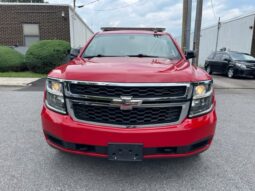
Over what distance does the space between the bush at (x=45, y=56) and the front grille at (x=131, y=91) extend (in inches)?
413

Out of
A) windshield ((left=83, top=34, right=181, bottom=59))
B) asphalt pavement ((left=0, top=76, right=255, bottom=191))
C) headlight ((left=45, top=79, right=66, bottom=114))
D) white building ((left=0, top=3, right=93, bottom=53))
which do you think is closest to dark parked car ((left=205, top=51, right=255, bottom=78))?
white building ((left=0, top=3, right=93, bottom=53))

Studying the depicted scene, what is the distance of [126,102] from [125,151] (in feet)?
1.62

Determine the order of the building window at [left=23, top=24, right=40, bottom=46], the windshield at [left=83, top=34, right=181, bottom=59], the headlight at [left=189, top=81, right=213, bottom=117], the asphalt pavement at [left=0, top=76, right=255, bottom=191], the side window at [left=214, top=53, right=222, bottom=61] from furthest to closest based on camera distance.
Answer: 1. the building window at [left=23, top=24, right=40, bottom=46]
2. the side window at [left=214, top=53, right=222, bottom=61]
3. the windshield at [left=83, top=34, right=181, bottom=59]
4. the asphalt pavement at [left=0, top=76, right=255, bottom=191]
5. the headlight at [left=189, top=81, right=213, bottom=117]

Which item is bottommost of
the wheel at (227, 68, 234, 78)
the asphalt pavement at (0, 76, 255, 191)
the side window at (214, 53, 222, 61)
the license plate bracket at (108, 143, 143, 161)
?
the wheel at (227, 68, 234, 78)

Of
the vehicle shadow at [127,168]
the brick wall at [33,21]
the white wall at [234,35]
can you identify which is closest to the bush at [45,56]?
the brick wall at [33,21]

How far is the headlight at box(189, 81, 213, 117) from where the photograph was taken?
2.68m

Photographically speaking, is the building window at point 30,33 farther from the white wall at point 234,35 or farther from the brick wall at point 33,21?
the white wall at point 234,35

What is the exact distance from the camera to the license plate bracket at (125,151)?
98.9 inches

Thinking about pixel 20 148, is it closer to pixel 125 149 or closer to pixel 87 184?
pixel 87 184

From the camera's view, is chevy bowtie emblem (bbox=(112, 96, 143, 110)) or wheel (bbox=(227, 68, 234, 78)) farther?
wheel (bbox=(227, 68, 234, 78))

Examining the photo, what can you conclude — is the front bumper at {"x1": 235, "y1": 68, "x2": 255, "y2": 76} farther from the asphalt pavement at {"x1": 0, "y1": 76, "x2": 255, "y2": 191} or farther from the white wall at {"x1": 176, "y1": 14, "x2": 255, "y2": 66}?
the asphalt pavement at {"x1": 0, "y1": 76, "x2": 255, "y2": 191}

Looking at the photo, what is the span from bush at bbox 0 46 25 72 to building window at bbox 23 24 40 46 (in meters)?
3.95

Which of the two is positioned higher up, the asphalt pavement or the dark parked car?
the asphalt pavement

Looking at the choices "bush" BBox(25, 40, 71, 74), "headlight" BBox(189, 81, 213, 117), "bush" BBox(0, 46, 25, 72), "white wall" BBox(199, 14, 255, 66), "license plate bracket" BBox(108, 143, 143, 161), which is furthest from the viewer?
"white wall" BBox(199, 14, 255, 66)
